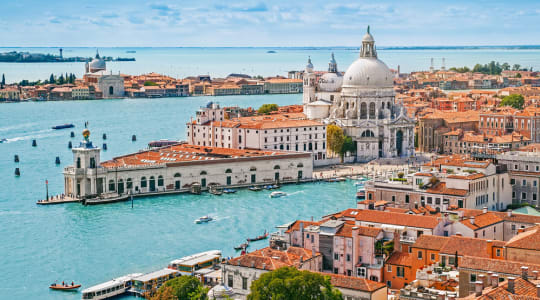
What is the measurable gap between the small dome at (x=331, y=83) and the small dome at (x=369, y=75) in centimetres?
281

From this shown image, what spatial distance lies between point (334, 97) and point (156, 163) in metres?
16.3

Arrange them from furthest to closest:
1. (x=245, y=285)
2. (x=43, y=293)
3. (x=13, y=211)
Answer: (x=13, y=211) < (x=43, y=293) < (x=245, y=285)

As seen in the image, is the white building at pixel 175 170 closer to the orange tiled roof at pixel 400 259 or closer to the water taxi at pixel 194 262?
the water taxi at pixel 194 262

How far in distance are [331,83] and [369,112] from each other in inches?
173

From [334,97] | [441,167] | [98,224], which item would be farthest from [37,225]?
[334,97]

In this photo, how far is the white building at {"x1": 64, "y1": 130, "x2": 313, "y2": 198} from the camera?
1165 inches

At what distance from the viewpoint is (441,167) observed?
71.0ft

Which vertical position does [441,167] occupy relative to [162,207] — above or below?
above

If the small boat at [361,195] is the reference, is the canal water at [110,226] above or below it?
below

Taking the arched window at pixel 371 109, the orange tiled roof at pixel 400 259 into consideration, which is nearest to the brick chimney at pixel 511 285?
the orange tiled roof at pixel 400 259

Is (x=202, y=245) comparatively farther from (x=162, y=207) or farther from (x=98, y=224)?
(x=162, y=207)

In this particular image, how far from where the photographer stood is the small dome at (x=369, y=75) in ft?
140

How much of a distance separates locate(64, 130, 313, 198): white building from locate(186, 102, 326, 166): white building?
5.90 ft

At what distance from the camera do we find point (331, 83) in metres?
46.1
